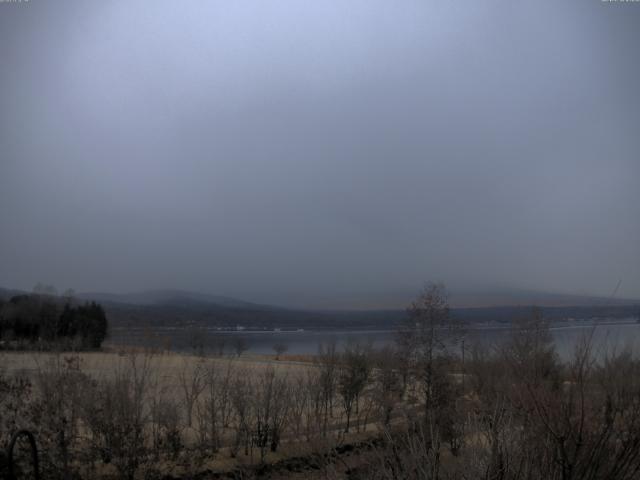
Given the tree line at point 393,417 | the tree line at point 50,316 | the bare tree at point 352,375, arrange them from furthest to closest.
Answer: the tree line at point 50,316 → the bare tree at point 352,375 → the tree line at point 393,417

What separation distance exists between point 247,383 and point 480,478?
39.8 feet

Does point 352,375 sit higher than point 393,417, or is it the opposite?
point 352,375

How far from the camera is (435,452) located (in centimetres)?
521

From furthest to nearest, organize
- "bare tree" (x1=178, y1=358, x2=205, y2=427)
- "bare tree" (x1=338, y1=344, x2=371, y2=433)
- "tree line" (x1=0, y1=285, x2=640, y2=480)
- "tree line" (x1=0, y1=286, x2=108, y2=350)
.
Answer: "tree line" (x1=0, y1=286, x2=108, y2=350) < "bare tree" (x1=338, y1=344, x2=371, y2=433) < "bare tree" (x1=178, y1=358, x2=205, y2=427) < "tree line" (x1=0, y1=285, x2=640, y2=480)

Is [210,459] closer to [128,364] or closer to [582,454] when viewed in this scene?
[128,364]

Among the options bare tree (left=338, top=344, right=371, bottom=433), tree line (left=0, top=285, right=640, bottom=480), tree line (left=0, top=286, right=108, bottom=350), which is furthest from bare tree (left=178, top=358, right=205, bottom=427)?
tree line (left=0, top=286, right=108, bottom=350)

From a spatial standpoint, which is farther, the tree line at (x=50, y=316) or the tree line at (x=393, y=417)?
the tree line at (x=50, y=316)

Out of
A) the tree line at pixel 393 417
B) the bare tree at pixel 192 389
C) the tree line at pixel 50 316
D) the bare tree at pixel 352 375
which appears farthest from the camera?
the tree line at pixel 50 316

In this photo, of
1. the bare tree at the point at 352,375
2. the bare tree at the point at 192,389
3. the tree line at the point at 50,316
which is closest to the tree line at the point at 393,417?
the bare tree at the point at 352,375

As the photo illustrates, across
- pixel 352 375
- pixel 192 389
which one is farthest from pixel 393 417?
pixel 192 389

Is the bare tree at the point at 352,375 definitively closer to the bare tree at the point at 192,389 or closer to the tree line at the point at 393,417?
the tree line at the point at 393,417

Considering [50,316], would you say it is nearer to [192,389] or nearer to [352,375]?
[352,375]

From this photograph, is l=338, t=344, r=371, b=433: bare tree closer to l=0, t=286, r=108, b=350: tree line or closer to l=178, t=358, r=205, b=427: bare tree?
l=178, t=358, r=205, b=427: bare tree

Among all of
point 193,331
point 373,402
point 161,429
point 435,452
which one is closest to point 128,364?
point 161,429
